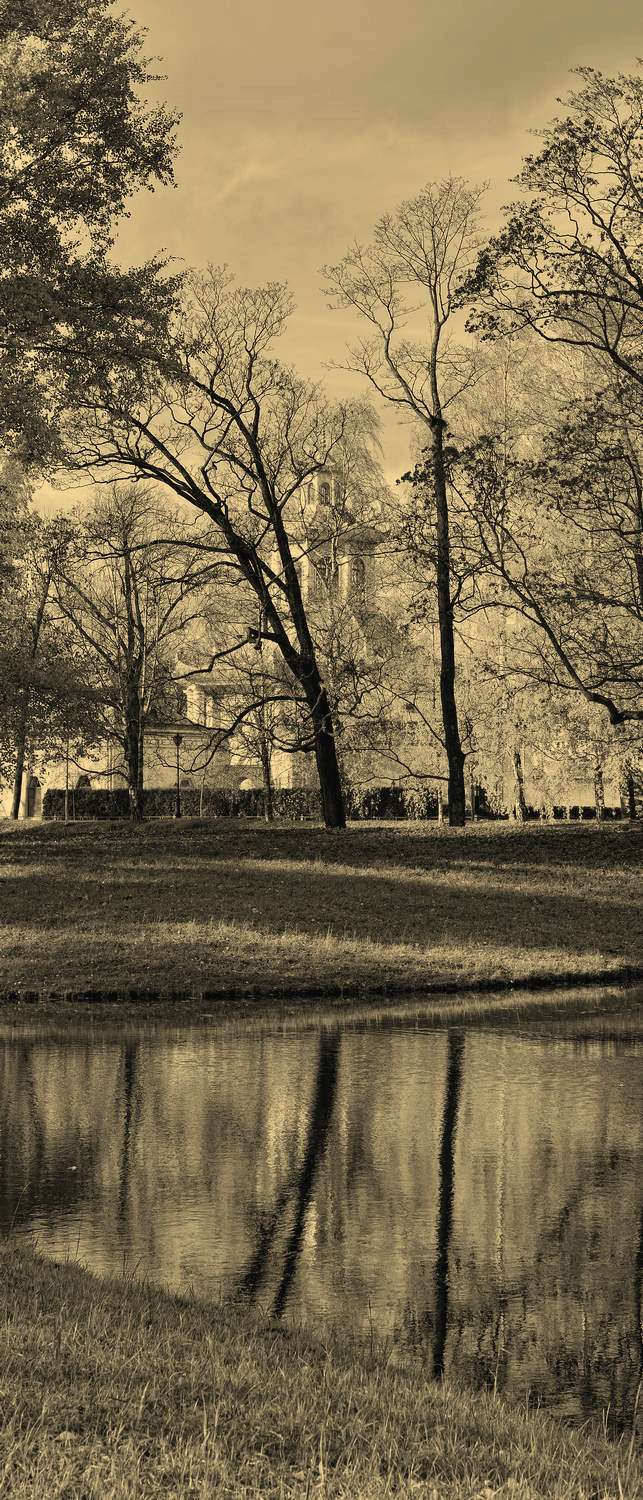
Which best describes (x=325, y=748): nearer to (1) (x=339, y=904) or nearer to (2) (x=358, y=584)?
(2) (x=358, y=584)

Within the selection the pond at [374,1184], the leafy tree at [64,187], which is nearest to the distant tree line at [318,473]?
the leafy tree at [64,187]

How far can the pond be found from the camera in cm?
686

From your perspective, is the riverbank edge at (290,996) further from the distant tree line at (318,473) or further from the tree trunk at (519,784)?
the tree trunk at (519,784)

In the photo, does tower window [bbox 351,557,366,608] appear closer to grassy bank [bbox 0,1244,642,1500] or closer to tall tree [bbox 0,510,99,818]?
tall tree [bbox 0,510,99,818]

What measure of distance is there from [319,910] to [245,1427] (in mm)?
19499

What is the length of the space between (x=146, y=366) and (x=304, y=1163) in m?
16.6

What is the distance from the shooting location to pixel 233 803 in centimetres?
6606

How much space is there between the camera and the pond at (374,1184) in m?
6.86

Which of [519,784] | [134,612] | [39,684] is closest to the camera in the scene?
[39,684]

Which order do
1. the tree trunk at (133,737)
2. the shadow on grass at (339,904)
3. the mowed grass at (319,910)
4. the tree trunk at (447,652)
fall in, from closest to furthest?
the mowed grass at (319,910)
the shadow on grass at (339,904)
the tree trunk at (447,652)
the tree trunk at (133,737)

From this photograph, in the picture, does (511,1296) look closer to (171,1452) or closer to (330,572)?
(171,1452)

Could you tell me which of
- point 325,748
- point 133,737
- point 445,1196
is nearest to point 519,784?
point 133,737

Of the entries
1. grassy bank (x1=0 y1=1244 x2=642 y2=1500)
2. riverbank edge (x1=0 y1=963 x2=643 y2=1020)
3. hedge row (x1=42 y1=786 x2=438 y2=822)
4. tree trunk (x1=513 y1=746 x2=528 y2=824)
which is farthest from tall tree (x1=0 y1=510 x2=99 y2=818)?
grassy bank (x1=0 y1=1244 x2=642 y2=1500)

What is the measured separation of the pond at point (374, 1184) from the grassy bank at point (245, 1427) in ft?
2.75
